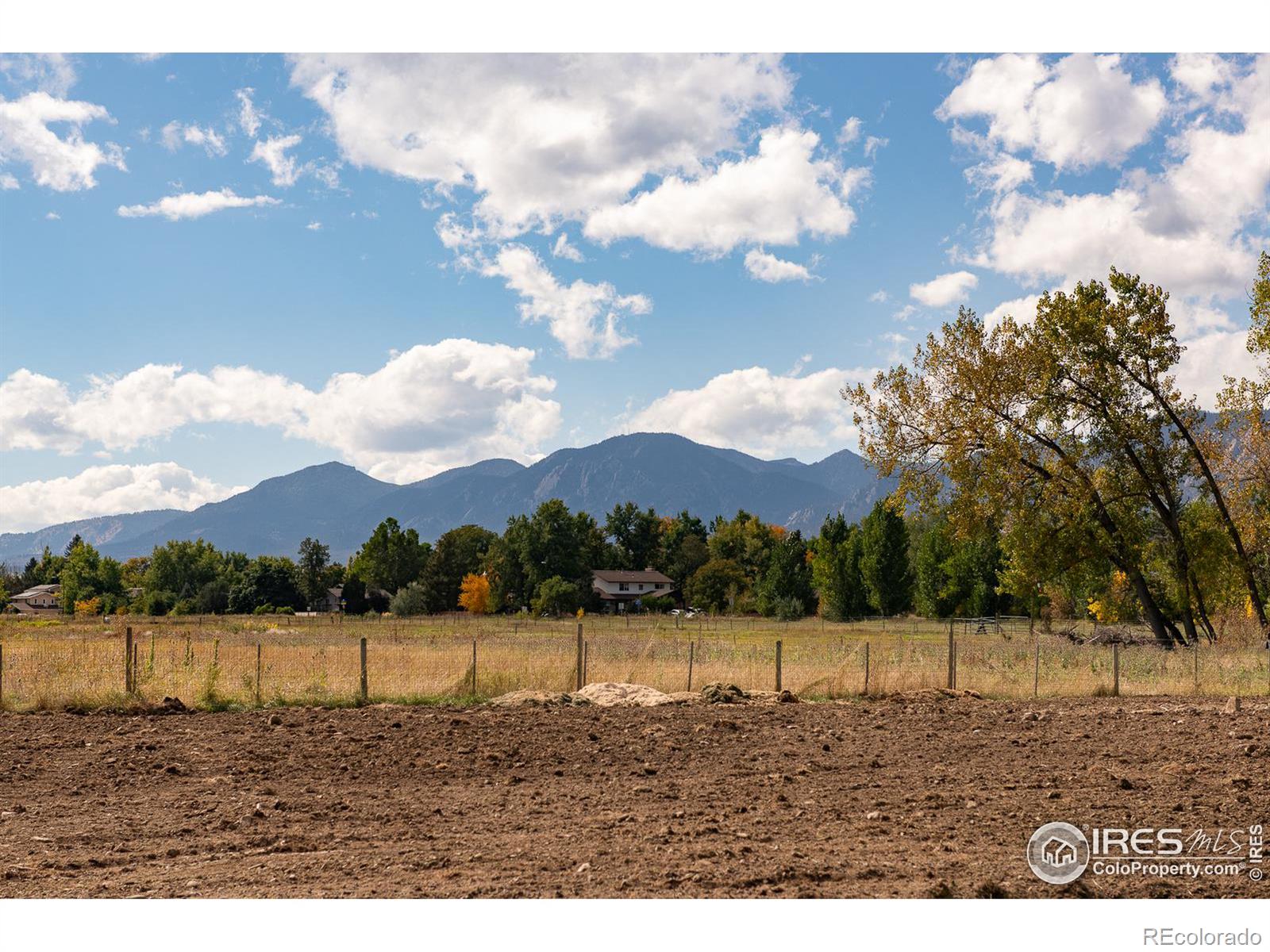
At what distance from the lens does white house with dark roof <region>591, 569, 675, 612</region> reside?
385 feet

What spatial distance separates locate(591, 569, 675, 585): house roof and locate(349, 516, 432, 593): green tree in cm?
2082

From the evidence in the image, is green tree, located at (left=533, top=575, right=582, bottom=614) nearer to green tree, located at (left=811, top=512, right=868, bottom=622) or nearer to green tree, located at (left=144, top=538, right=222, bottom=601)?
green tree, located at (left=811, top=512, right=868, bottom=622)

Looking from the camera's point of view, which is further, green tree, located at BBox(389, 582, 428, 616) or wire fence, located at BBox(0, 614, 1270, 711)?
green tree, located at BBox(389, 582, 428, 616)

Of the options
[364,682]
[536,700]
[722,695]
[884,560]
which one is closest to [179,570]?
[884,560]

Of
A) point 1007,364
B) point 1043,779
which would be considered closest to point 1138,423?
point 1007,364

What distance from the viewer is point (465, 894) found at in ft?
22.4

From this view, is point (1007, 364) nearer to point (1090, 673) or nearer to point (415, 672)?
point (1090, 673)

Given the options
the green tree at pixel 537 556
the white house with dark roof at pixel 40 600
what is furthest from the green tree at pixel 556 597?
the white house with dark roof at pixel 40 600

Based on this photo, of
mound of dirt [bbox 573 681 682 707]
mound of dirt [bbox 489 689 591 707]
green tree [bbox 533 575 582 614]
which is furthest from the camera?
green tree [bbox 533 575 582 614]

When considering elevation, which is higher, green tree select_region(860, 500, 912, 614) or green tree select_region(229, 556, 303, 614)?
green tree select_region(860, 500, 912, 614)

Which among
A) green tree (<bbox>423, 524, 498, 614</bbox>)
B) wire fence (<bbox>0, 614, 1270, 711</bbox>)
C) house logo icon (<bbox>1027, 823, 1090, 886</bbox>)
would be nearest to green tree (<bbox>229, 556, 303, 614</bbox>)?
green tree (<bbox>423, 524, 498, 614</bbox>)

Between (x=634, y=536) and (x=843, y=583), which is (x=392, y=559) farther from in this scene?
(x=843, y=583)

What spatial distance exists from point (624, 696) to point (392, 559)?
94.7 meters

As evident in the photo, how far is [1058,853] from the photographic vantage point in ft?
25.7
